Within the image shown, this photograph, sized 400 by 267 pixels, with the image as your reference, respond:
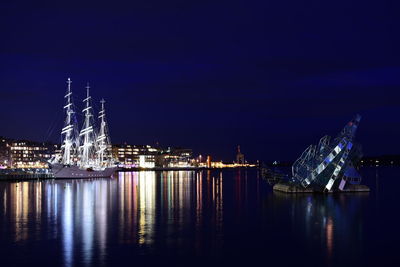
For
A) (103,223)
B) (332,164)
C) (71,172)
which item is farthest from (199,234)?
(71,172)

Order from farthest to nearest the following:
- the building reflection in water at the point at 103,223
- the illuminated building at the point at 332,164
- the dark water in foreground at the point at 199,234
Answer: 1. the illuminated building at the point at 332,164
2. the building reflection in water at the point at 103,223
3. the dark water in foreground at the point at 199,234

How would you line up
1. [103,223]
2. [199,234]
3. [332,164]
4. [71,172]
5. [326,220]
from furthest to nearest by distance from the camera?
[71,172] → [332,164] → [326,220] → [103,223] → [199,234]

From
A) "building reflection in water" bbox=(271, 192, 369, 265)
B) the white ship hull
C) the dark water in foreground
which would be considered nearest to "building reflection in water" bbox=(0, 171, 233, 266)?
the dark water in foreground

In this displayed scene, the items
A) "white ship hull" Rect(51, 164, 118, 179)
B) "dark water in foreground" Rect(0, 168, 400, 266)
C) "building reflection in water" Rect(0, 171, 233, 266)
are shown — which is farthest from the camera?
"white ship hull" Rect(51, 164, 118, 179)

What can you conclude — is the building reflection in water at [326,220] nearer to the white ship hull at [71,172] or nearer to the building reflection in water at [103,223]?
the building reflection in water at [103,223]

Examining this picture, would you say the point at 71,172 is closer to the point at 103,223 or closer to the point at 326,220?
the point at 103,223

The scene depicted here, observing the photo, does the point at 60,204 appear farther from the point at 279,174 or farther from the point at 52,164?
the point at 52,164

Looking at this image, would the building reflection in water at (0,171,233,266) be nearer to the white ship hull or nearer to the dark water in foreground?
the dark water in foreground

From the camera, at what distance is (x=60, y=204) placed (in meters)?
47.7

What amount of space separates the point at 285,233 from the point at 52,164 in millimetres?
94833

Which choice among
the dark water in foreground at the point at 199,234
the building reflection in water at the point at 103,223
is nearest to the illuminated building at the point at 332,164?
the dark water in foreground at the point at 199,234

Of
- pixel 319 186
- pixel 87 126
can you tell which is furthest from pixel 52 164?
pixel 319 186

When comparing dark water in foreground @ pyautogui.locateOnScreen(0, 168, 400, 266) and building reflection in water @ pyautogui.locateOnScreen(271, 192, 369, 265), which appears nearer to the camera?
dark water in foreground @ pyautogui.locateOnScreen(0, 168, 400, 266)

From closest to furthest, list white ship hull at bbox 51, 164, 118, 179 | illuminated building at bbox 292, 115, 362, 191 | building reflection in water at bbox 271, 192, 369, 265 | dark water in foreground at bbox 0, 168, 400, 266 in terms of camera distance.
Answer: dark water in foreground at bbox 0, 168, 400, 266, building reflection in water at bbox 271, 192, 369, 265, illuminated building at bbox 292, 115, 362, 191, white ship hull at bbox 51, 164, 118, 179
